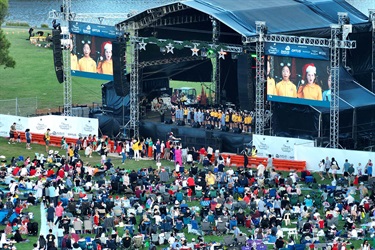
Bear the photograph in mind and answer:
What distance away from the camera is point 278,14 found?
68.0 metres

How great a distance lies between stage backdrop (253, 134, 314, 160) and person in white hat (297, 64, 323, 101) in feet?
7.61

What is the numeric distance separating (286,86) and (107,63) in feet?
34.3

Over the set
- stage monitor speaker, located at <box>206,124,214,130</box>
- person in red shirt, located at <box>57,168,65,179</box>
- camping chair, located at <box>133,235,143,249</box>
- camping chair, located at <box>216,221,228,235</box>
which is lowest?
camping chair, located at <box>133,235,143,249</box>

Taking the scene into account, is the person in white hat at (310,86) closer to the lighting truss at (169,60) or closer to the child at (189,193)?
the child at (189,193)

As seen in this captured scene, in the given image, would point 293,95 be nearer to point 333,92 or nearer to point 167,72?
point 333,92

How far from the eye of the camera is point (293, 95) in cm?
6316

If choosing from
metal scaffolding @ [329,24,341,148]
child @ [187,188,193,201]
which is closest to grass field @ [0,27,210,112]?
metal scaffolding @ [329,24,341,148]

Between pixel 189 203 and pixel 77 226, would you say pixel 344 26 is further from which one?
pixel 77 226

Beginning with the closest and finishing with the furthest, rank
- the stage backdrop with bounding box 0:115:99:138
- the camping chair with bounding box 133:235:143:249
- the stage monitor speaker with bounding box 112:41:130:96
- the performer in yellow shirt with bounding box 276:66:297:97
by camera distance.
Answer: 1. the camping chair with bounding box 133:235:143:249
2. the performer in yellow shirt with bounding box 276:66:297:97
3. the stage backdrop with bounding box 0:115:99:138
4. the stage monitor speaker with bounding box 112:41:130:96

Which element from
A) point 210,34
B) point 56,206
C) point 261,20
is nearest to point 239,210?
point 56,206

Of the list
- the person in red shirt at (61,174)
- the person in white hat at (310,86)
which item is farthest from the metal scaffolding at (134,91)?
the person in red shirt at (61,174)

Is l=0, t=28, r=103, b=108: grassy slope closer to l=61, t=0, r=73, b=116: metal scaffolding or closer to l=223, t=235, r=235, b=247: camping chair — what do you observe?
l=61, t=0, r=73, b=116: metal scaffolding

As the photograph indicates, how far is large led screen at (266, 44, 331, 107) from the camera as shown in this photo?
61781 millimetres

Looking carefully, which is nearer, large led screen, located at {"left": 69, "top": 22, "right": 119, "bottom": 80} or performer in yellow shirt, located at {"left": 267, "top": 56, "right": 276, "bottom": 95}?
performer in yellow shirt, located at {"left": 267, "top": 56, "right": 276, "bottom": 95}
